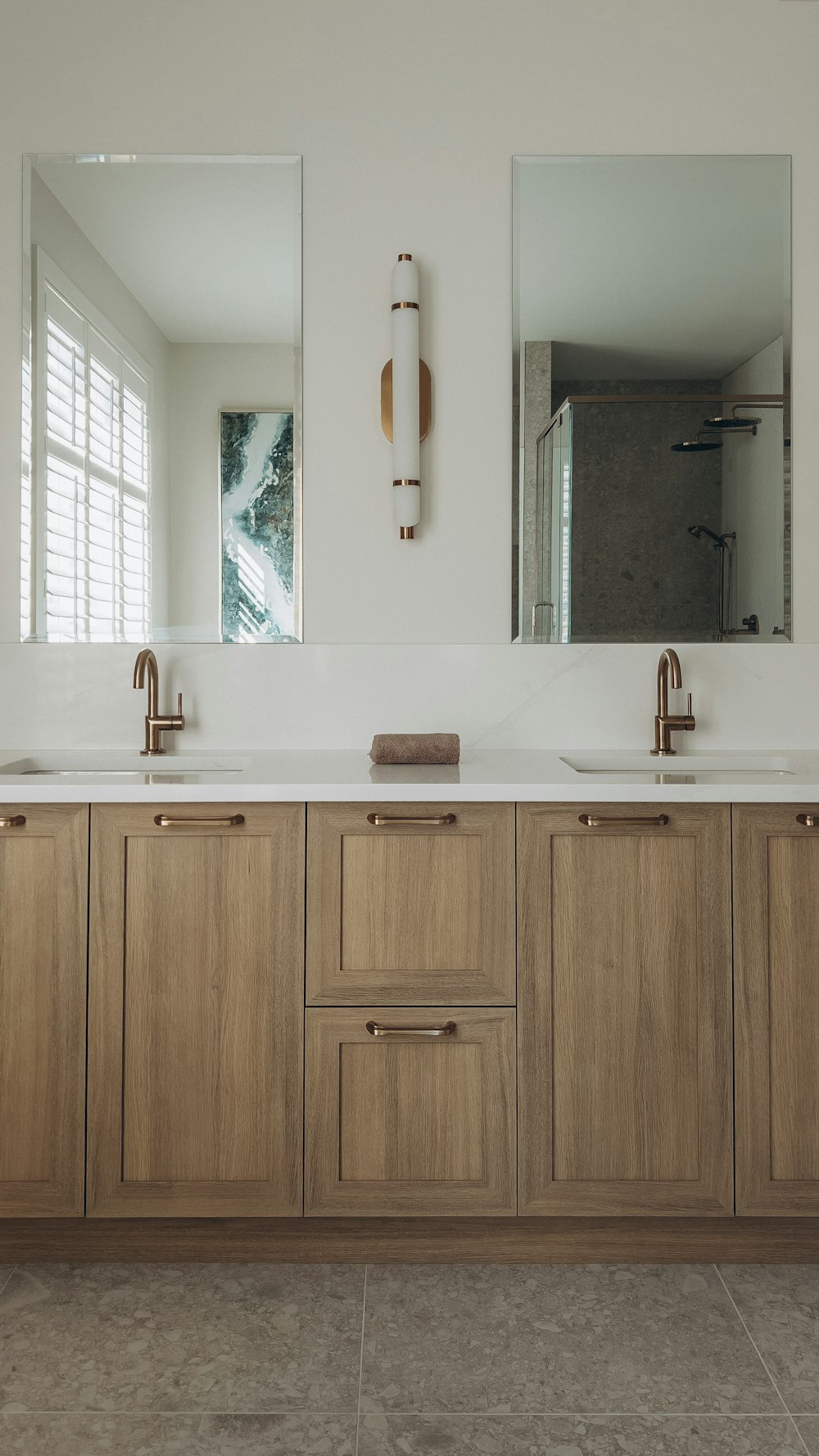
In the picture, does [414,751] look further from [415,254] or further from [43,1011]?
[415,254]

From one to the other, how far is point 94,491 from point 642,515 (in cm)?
127

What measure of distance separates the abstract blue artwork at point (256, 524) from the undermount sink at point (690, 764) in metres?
0.75

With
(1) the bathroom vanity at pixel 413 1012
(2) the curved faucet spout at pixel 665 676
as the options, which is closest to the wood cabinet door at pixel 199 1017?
(1) the bathroom vanity at pixel 413 1012

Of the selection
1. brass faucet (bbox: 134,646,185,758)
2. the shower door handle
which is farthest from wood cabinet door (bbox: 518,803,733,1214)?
brass faucet (bbox: 134,646,185,758)

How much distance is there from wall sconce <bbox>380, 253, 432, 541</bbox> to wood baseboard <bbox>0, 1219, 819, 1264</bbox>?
1463mm

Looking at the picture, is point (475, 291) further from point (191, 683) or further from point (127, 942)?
point (127, 942)

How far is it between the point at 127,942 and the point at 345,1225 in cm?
67

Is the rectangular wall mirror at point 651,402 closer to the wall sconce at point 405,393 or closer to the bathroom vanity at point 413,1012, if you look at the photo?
the wall sconce at point 405,393

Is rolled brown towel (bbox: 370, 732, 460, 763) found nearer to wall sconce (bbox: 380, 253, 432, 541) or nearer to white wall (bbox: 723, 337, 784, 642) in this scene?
wall sconce (bbox: 380, 253, 432, 541)

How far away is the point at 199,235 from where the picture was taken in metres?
2.40

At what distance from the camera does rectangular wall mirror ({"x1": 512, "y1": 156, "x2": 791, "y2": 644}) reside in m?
2.39

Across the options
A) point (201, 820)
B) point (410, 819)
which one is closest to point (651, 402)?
point (410, 819)

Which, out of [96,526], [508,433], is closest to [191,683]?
[96,526]

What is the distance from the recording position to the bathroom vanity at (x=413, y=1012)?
1.85 m
